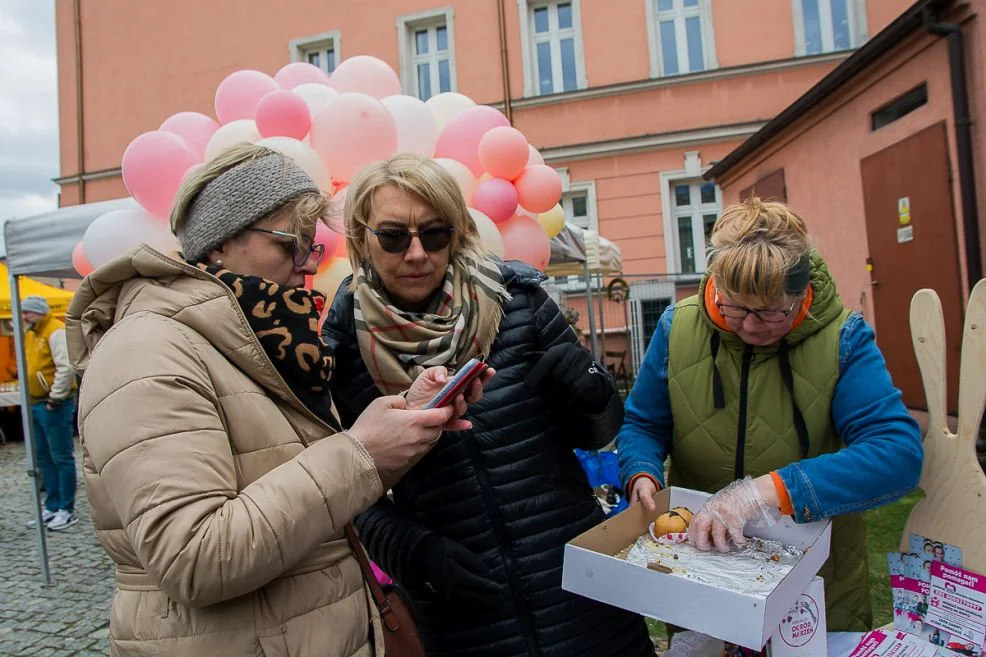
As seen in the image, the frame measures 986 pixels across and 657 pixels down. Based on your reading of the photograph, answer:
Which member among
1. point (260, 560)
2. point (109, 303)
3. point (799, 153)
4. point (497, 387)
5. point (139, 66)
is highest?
point (139, 66)

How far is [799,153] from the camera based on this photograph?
8.01 m

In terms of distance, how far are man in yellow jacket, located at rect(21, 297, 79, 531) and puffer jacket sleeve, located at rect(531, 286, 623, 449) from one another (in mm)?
5473

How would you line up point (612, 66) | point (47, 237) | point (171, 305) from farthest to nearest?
point (612, 66), point (47, 237), point (171, 305)

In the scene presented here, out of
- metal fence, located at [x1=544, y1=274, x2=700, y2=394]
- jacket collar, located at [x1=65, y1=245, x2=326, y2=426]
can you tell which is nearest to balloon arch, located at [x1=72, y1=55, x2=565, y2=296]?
jacket collar, located at [x1=65, y1=245, x2=326, y2=426]

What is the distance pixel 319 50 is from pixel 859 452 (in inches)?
576

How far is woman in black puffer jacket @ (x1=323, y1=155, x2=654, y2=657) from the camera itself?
1501mm

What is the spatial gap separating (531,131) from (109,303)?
465 inches

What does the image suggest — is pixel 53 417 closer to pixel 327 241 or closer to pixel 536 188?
pixel 327 241

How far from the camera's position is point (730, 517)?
54.8 inches

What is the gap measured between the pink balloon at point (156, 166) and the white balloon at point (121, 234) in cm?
14

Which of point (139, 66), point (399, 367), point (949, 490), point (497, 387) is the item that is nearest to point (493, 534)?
point (497, 387)

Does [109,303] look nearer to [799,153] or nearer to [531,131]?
[799,153]

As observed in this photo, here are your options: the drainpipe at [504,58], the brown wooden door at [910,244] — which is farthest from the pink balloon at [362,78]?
the drainpipe at [504,58]

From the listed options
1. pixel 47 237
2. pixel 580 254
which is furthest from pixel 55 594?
pixel 580 254
